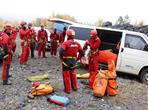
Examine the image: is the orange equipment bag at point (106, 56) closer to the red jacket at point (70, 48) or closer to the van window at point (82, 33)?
→ the van window at point (82, 33)

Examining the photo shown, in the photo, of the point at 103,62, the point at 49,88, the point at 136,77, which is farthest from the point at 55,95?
the point at 136,77

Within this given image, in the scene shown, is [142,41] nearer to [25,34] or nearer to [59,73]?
[59,73]

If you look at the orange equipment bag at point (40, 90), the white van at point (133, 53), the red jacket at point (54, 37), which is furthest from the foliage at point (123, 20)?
the orange equipment bag at point (40, 90)

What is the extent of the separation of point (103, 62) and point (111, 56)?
37 centimetres

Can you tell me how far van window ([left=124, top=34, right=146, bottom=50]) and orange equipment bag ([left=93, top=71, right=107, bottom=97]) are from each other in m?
2.82

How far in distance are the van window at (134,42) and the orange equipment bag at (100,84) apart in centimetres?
282

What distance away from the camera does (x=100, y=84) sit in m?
8.94

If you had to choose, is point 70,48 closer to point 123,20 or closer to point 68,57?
point 68,57

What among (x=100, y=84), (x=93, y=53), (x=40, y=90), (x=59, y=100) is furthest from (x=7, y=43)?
(x=100, y=84)

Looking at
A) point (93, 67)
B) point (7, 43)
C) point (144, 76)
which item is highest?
point (7, 43)

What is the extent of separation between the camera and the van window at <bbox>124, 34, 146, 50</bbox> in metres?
11.5

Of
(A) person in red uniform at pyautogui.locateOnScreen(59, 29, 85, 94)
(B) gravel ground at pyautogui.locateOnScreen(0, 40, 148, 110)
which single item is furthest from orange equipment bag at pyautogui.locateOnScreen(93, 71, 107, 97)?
(A) person in red uniform at pyautogui.locateOnScreen(59, 29, 85, 94)

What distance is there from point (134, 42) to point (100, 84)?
331cm

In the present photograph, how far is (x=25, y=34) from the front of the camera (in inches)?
521
